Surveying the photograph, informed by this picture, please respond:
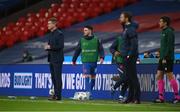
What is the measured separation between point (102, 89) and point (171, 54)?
2889 millimetres

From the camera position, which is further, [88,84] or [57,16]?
[57,16]

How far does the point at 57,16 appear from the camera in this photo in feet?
88.6

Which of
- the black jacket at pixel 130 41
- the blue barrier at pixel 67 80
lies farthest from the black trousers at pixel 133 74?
the blue barrier at pixel 67 80

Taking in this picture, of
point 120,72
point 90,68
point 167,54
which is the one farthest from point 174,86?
point 90,68

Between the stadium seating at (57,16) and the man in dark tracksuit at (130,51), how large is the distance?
1053cm

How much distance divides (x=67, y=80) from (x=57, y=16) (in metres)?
9.18

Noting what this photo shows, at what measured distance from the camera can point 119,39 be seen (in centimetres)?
1598

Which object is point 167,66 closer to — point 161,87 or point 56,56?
point 161,87

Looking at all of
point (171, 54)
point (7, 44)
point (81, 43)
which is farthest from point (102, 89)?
point (7, 44)

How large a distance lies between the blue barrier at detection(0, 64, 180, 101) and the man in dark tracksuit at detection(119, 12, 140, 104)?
4.32 feet

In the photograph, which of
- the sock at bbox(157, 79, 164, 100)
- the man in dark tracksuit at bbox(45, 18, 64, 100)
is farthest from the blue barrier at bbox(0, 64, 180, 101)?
the man in dark tracksuit at bbox(45, 18, 64, 100)

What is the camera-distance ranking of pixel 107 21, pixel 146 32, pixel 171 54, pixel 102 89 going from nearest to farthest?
pixel 171 54
pixel 102 89
pixel 146 32
pixel 107 21

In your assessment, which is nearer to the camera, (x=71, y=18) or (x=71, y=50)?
(x=71, y=50)

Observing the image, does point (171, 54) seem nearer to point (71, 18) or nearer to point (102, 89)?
point (102, 89)
